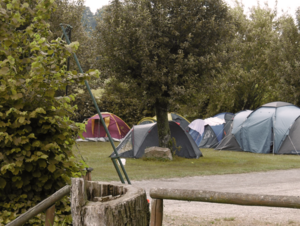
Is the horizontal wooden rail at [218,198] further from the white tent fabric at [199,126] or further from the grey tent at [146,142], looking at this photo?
the white tent fabric at [199,126]

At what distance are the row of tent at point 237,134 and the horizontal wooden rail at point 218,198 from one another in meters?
12.2

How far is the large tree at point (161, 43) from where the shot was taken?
13156 millimetres

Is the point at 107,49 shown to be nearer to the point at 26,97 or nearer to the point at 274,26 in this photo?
the point at 26,97

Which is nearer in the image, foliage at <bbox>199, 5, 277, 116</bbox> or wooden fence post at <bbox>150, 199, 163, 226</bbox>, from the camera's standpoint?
wooden fence post at <bbox>150, 199, 163, 226</bbox>

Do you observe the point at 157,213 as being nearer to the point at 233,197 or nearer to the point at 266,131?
the point at 233,197

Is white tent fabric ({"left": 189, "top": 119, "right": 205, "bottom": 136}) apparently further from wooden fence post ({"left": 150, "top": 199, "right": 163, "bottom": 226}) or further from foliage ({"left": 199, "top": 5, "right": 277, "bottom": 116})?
wooden fence post ({"left": 150, "top": 199, "right": 163, "bottom": 226})

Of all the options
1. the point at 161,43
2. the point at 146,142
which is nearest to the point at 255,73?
the point at 146,142

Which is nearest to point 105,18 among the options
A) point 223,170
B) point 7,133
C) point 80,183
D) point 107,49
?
point 107,49

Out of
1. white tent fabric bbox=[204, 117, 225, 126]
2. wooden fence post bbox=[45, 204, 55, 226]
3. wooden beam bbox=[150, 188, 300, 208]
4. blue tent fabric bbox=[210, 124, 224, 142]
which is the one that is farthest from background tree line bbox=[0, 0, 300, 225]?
blue tent fabric bbox=[210, 124, 224, 142]

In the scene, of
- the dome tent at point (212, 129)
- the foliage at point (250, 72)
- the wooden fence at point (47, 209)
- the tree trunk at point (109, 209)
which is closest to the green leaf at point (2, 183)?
the wooden fence at point (47, 209)

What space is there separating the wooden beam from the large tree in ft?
33.3

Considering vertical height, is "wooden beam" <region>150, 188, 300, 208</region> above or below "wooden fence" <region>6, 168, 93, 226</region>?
above

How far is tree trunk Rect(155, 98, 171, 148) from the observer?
14634 mm

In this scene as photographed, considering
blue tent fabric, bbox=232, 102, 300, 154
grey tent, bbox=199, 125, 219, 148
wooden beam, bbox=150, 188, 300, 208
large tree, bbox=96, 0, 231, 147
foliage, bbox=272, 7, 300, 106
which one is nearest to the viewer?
wooden beam, bbox=150, 188, 300, 208
